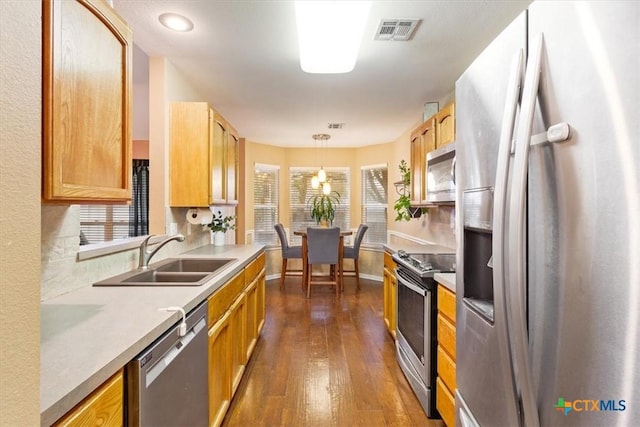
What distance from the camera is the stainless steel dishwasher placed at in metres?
0.92

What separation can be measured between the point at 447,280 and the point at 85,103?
1.81 m

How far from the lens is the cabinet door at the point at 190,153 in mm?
2471

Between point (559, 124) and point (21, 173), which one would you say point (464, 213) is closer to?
point (559, 124)

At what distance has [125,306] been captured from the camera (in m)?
1.24

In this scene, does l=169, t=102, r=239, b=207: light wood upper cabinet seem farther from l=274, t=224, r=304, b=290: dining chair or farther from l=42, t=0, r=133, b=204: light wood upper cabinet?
l=274, t=224, r=304, b=290: dining chair

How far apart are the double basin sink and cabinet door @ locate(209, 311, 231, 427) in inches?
11.1

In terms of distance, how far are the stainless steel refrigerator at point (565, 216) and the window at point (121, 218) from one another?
591cm

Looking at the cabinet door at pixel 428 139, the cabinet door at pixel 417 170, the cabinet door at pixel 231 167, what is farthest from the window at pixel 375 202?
the cabinet door at pixel 231 167

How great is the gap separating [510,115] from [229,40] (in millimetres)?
2020

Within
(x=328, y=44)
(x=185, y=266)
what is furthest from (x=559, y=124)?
(x=185, y=266)

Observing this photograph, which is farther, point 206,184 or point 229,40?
point 206,184

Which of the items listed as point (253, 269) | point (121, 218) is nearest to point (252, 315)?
point (253, 269)

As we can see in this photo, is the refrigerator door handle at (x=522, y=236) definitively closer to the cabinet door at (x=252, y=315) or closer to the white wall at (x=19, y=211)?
the white wall at (x=19, y=211)

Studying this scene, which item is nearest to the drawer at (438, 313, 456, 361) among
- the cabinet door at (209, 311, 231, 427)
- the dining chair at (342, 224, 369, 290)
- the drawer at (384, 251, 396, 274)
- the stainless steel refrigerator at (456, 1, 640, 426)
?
the stainless steel refrigerator at (456, 1, 640, 426)
